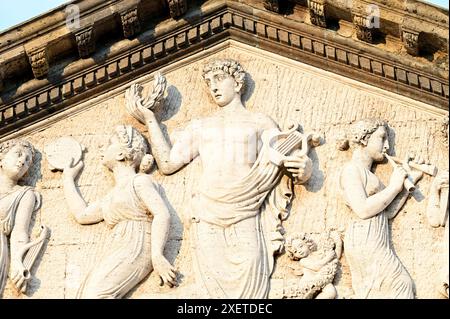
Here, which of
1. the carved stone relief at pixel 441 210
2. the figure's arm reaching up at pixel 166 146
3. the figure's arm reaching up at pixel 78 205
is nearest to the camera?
the carved stone relief at pixel 441 210

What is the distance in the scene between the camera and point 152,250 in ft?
71.8

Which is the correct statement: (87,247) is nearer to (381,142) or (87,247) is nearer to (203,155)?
(203,155)

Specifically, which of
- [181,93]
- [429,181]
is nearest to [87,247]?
[181,93]

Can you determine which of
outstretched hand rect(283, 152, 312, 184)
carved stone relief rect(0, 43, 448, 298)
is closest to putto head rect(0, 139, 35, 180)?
carved stone relief rect(0, 43, 448, 298)

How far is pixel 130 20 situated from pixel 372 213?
3.12 meters

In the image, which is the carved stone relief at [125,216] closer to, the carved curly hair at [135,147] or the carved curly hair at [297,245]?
the carved curly hair at [135,147]

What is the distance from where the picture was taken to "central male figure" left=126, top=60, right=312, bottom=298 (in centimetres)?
2169

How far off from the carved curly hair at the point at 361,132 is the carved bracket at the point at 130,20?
2339 mm

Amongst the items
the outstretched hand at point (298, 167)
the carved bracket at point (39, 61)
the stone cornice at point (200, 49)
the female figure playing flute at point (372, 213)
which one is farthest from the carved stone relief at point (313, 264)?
the carved bracket at point (39, 61)

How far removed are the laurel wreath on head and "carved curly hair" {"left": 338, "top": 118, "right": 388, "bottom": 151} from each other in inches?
72.0

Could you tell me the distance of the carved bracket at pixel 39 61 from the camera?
22781 millimetres

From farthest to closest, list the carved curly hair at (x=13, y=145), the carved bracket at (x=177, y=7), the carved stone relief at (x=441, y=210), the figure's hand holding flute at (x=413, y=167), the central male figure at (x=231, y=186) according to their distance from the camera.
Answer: the carved bracket at (x=177, y=7)
the carved curly hair at (x=13, y=145)
the figure's hand holding flute at (x=413, y=167)
the central male figure at (x=231, y=186)
the carved stone relief at (x=441, y=210)

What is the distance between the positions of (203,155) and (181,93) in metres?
0.82

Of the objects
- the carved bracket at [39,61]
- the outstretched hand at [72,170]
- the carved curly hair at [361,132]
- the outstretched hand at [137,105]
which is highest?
the carved bracket at [39,61]
